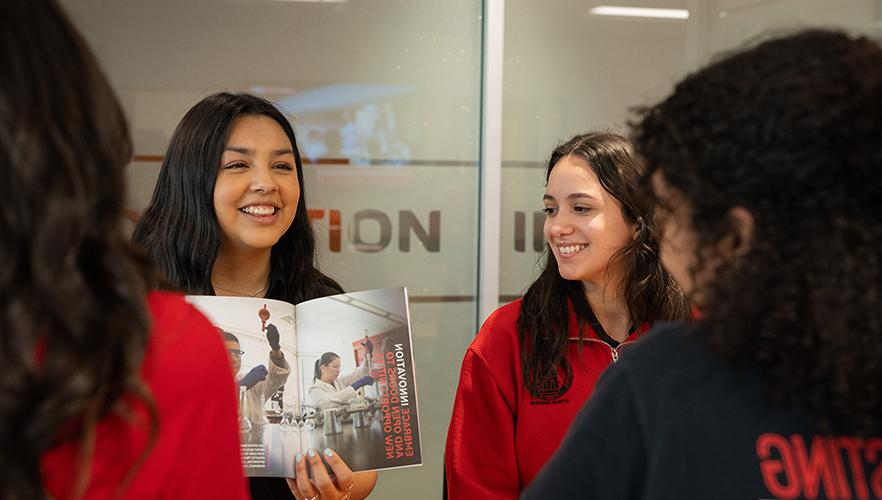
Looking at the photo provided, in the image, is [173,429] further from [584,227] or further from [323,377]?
[584,227]

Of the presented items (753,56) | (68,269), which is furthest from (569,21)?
(68,269)

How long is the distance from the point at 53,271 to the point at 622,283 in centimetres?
167

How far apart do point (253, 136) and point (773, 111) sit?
4.78 ft

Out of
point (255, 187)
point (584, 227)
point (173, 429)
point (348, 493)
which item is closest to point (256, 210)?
point (255, 187)

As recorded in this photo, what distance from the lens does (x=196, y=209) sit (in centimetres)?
209

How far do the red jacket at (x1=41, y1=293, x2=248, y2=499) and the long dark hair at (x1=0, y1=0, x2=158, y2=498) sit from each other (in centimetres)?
1

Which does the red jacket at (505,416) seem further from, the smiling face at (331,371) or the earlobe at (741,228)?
the earlobe at (741,228)

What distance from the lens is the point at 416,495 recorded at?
352cm

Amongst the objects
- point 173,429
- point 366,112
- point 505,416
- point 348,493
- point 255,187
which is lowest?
point 348,493

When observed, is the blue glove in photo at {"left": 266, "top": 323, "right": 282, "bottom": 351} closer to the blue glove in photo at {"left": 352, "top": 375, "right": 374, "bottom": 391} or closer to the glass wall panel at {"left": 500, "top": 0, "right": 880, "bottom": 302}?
the blue glove in photo at {"left": 352, "top": 375, "right": 374, "bottom": 391}

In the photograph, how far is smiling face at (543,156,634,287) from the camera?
7.24 ft

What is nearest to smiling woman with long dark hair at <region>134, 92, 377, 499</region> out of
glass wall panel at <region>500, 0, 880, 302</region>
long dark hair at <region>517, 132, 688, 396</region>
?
long dark hair at <region>517, 132, 688, 396</region>

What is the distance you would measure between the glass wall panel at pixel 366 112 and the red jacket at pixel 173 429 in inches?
93.8

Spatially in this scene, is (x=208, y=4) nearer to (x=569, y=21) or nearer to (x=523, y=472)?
(x=569, y=21)
